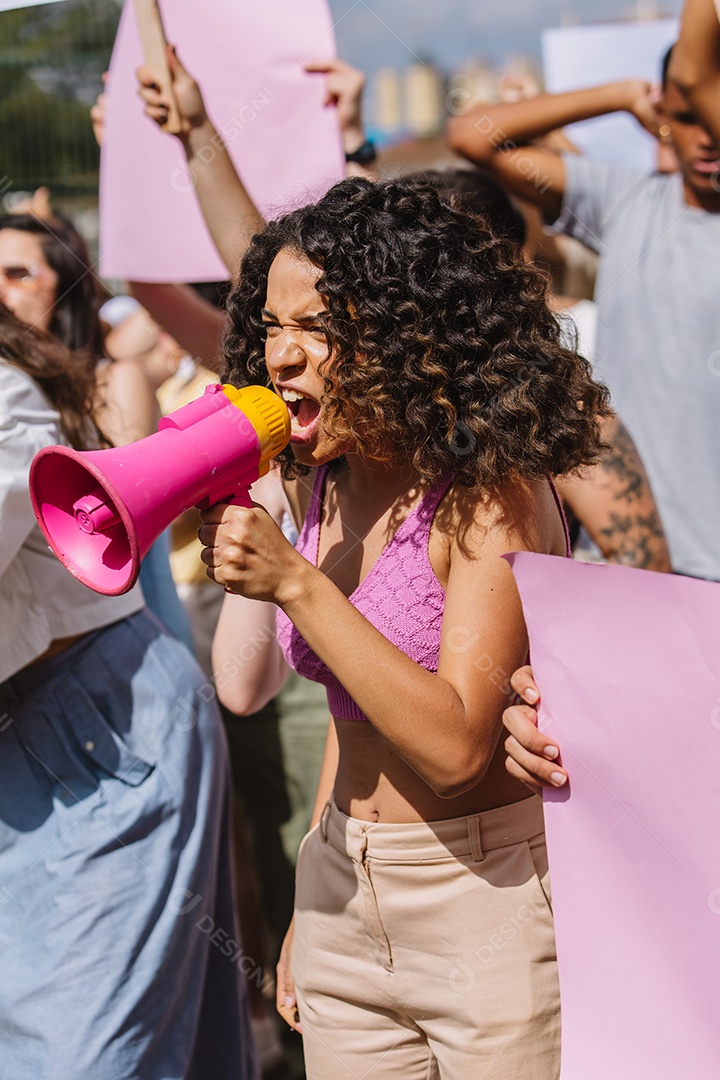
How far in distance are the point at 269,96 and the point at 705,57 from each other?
115 centimetres

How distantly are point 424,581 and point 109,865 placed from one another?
105 cm

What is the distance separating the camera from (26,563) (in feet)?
7.48

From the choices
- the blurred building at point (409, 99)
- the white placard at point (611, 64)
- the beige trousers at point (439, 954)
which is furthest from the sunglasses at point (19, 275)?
the blurred building at point (409, 99)

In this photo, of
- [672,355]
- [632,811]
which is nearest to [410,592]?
[632,811]

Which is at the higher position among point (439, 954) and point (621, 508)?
point (621, 508)

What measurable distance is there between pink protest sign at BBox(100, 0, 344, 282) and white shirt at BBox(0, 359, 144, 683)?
995mm

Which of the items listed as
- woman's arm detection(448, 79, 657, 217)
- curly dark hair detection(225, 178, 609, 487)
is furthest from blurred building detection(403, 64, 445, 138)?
curly dark hair detection(225, 178, 609, 487)

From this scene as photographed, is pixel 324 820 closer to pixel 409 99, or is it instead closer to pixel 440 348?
pixel 440 348

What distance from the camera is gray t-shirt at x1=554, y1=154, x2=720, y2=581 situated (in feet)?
9.40

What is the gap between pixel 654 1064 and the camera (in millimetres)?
1474

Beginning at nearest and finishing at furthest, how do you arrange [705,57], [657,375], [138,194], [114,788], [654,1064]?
[654,1064], [114,788], [705,57], [657,375], [138,194]

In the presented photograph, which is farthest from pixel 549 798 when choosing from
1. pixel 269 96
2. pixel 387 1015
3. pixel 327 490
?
pixel 269 96

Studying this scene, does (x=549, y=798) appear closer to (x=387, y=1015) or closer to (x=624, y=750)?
(x=624, y=750)

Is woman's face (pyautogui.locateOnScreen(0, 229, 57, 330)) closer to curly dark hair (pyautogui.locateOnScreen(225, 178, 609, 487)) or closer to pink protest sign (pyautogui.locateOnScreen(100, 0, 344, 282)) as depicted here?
pink protest sign (pyautogui.locateOnScreen(100, 0, 344, 282))
